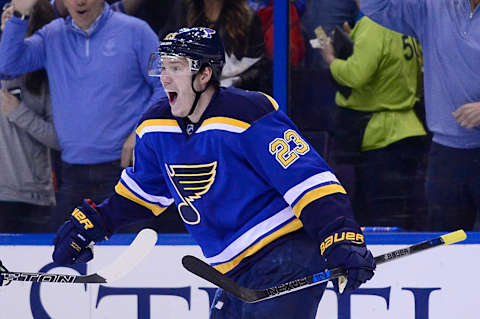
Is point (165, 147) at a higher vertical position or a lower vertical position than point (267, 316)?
higher

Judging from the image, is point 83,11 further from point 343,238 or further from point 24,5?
point 343,238

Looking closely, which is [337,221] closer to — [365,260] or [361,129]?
[365,260]

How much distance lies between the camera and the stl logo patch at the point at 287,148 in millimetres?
2594

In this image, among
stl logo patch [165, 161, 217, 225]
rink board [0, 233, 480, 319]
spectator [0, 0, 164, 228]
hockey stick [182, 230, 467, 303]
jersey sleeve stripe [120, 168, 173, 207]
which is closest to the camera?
hockey stick [182, 230, 467, 303]

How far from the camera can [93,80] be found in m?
4.19

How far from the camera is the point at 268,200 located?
8.79 ft

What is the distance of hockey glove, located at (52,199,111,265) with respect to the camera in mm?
2904

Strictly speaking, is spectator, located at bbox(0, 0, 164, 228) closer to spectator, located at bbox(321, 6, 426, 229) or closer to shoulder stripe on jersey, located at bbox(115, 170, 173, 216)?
spectator, located at bbox(321, 6, 426, 229)

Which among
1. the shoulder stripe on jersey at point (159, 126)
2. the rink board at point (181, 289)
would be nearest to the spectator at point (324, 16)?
the rink board at point (181, 289)

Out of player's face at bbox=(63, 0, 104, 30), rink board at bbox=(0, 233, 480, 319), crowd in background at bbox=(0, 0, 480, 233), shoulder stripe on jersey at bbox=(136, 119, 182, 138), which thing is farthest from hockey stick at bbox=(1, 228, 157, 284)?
player's face at bbox=(63, 0, 104, 30)

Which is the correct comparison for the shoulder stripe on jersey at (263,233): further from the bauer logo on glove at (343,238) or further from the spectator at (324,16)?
the spectator at (324,16)

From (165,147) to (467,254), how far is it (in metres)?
1.61

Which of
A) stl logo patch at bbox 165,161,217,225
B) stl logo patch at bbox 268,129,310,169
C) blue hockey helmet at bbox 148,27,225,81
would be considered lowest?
stl logo patch at bbox 165,161,217,225

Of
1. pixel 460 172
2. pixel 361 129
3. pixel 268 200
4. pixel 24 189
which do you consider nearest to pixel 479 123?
pixel 460 172
